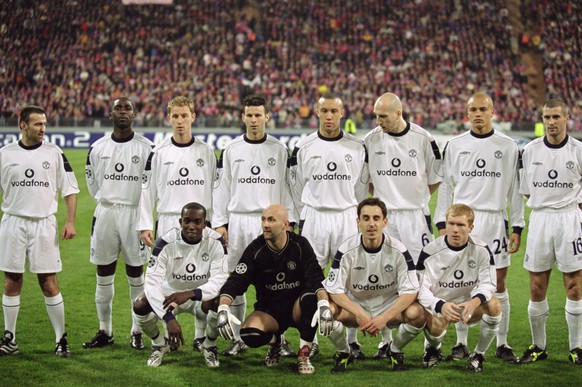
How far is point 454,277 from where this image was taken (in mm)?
6645

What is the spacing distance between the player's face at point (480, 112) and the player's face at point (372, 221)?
131 cm

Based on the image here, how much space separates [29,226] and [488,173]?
4.09 m

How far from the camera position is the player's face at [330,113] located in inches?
275

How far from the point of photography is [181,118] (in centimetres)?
706

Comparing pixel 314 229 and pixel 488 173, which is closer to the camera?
pixel 488 173

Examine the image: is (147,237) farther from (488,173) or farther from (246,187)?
(488,173)

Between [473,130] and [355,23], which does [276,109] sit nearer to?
[355,23]

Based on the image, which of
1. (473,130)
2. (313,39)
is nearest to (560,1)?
(313,39)

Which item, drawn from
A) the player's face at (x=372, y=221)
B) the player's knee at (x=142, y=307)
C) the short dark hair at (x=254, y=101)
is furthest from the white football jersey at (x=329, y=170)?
the player's knee at (x=142, y=307)

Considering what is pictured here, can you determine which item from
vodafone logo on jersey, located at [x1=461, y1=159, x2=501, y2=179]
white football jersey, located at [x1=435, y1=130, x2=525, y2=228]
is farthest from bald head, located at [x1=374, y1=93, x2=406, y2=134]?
vodafone logo on jersey, located at [x1=461, y1=159, x2=501, y2=179]

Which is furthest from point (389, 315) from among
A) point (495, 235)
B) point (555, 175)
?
point (555, 175)

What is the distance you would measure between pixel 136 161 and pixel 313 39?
27438 millimetres

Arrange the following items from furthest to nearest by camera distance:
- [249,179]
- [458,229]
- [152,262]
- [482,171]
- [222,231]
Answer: [249,179], [222,231], [482,171], [152,262], [458,229]

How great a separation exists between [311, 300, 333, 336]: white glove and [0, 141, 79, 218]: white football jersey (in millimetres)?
2587
